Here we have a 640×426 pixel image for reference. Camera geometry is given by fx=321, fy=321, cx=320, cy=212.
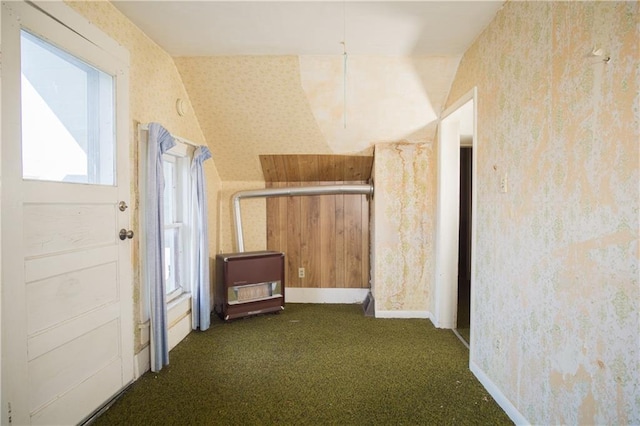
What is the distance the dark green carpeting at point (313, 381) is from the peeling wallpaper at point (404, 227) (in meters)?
0.35

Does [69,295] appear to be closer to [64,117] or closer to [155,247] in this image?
[155,247]

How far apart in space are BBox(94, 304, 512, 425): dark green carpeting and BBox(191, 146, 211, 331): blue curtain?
17 centimetres

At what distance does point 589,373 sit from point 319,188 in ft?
8.69

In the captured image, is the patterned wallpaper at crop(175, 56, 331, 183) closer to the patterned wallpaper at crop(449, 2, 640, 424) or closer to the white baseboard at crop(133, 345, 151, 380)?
the patterned wallpaper at crop(449, 2, 640, 424)

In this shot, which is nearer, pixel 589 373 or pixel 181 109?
pixel 589 373

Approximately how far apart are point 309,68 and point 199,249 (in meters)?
1.79

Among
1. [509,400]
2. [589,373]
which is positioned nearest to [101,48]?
[589,373]

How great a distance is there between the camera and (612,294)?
3.57 ft

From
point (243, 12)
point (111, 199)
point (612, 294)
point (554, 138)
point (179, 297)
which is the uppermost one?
point (243, 12)

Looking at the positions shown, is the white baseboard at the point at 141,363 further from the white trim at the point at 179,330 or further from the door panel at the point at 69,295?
the door panel at the point at 69,295

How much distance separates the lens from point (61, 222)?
1.53 m

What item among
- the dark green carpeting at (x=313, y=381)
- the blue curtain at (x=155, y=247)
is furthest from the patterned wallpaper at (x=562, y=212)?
the blue curtain at (x=155, y=247)

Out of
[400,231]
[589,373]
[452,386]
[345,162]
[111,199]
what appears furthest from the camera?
[345,162]

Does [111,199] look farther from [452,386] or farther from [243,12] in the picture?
[452,386]
